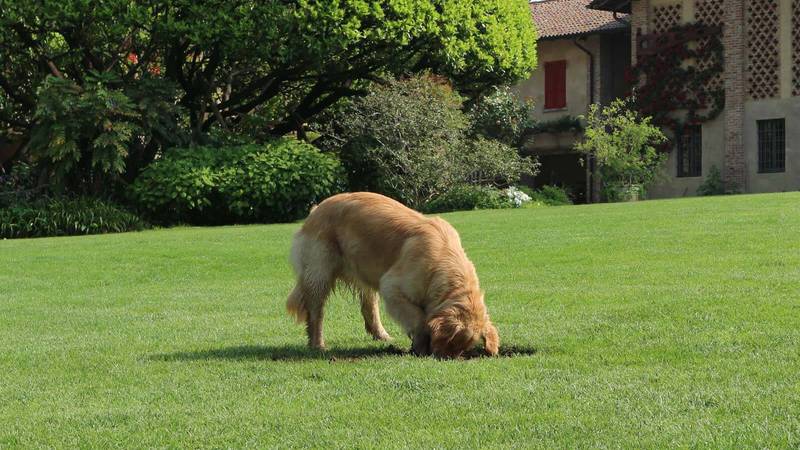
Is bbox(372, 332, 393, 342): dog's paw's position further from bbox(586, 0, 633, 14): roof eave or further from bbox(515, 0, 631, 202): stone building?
bbox(586, 0, 633, 14): roof eave

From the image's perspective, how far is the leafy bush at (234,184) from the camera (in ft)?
80.3

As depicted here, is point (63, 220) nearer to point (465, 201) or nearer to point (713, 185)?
point (465, 201)

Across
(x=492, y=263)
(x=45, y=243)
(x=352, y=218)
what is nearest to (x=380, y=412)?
(x=352, y=218)

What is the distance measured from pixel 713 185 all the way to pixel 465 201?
9.42m

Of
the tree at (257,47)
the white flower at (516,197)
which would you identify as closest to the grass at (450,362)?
the tree at (257,47)

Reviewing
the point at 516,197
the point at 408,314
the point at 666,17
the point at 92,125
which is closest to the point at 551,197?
the point at 516,197

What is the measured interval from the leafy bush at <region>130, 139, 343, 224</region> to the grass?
916cm

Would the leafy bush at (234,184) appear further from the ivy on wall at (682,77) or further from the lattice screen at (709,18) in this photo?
the lattice screen at (709,18)

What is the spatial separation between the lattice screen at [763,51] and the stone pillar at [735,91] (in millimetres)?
215

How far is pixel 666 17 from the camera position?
1358 inches

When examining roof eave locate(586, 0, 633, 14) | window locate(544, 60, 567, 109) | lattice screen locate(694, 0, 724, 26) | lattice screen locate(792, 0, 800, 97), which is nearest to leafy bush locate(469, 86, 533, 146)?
window locate(544, 60, 567, 109)

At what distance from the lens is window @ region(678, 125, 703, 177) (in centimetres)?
3381

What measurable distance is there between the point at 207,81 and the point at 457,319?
21713mm

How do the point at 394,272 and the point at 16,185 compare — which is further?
the point at 16,185
